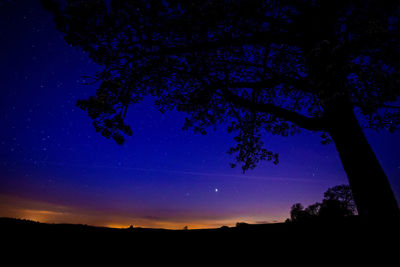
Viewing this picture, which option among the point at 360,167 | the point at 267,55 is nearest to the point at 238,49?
the point at 267,55

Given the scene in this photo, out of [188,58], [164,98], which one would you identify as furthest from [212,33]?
A: [164,98]

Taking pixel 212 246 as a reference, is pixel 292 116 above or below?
above

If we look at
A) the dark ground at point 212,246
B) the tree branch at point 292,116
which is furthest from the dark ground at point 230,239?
the tree branch at point 292,116

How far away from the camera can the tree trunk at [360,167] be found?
7.20 meters

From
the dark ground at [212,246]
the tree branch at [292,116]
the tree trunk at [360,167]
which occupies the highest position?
the tree branch at [292,116]

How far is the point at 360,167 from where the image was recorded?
7.58 m

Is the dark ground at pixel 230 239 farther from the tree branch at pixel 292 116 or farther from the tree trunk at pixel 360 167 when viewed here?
the tree branch at pixel 292 116

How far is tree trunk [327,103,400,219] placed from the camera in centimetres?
720

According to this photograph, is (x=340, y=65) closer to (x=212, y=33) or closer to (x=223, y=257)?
(x=212, y=33)

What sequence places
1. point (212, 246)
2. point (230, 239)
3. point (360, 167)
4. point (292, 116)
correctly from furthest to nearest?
point (292, 116) → point (360, 167) → point (230, 239) → point (212, 246)

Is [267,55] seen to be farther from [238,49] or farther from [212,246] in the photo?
[212,246]

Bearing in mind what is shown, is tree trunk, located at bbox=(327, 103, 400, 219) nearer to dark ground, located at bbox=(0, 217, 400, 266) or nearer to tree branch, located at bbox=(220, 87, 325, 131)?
tree branch, located at bbox=(220, 87, 325, 131)

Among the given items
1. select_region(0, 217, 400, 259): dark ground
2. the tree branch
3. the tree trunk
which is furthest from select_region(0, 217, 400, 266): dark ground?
the tree branch

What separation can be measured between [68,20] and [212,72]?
6012mm
